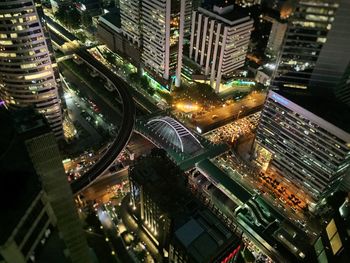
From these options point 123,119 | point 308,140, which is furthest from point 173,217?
point 123,119

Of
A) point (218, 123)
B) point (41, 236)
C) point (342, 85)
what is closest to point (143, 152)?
point (218, 123)

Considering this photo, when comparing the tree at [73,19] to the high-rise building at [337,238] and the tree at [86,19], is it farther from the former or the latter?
the high-rise building at [337,238]

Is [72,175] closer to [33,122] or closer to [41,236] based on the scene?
[33,122]

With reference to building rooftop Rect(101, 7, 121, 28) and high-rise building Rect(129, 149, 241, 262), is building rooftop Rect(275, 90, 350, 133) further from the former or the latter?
building rooftop Rect(101, 7, 121, 28)

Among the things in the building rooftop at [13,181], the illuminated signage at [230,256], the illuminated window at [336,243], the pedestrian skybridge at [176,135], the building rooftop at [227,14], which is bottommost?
the pedestrian skybridge at [176,135]

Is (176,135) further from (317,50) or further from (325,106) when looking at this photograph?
(317,50)

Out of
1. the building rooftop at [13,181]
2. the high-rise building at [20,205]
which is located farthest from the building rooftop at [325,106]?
the building rooftop at [13,181]
